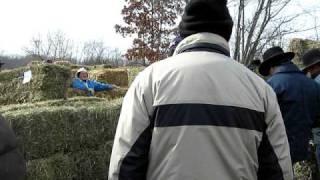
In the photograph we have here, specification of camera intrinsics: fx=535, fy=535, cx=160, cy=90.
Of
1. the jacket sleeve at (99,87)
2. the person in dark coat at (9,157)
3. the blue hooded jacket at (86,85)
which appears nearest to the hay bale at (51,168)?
the person in dark coat at (9,157)

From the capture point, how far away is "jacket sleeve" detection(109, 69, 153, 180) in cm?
255

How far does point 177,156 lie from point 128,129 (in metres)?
0.27

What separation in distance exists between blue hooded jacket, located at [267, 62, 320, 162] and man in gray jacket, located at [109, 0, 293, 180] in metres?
3.16

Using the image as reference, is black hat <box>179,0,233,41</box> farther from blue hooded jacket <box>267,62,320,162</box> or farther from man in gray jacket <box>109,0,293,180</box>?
blue hooded jacket <box>267,62,320,162</box>

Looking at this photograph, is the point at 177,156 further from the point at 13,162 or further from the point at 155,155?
the point at 13,162

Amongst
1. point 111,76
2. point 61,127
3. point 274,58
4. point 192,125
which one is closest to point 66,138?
Answer: point 61,127

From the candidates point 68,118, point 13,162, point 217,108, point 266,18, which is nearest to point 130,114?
point 217,108

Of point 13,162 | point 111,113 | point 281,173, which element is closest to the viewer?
point 13,162

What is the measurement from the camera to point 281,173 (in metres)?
2.74

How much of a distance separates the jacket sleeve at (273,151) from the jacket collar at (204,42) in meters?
0.35

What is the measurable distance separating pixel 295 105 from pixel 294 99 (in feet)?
0.22

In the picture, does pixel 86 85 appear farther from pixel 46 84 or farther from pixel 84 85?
pixel 46 84

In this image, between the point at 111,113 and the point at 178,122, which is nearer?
the point at 178,122

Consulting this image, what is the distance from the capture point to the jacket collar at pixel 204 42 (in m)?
2.78
